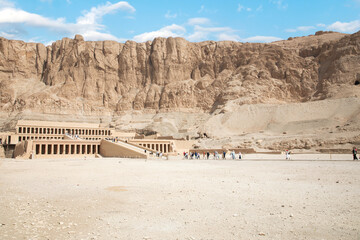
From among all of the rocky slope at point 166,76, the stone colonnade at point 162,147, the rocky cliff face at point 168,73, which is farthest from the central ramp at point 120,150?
the rocky cliff face at point 168,73

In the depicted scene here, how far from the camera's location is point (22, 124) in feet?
178

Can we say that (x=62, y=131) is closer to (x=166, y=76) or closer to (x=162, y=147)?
(x=162, y=147)

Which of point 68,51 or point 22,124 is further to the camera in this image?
point 68,51

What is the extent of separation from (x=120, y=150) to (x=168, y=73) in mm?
59884

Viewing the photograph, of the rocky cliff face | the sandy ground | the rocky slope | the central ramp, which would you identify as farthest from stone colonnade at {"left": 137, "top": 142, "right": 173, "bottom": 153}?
the rocky cliff face

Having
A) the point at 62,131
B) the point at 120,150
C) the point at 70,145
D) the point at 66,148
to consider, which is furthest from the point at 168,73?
the point at 120,150

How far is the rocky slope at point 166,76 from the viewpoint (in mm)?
78375

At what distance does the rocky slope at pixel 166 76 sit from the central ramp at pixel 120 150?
29838mm

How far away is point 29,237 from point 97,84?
90307 mm

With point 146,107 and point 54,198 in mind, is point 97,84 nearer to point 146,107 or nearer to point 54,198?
point 146,107

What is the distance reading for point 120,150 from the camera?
36.4 m

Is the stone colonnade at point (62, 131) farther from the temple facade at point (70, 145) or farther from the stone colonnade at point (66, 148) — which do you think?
the stone colonnade at point (66, 148)

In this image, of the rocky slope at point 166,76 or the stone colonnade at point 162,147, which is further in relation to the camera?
the rocky slope at point 166,76

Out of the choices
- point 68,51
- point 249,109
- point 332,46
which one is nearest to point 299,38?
point 332,46
